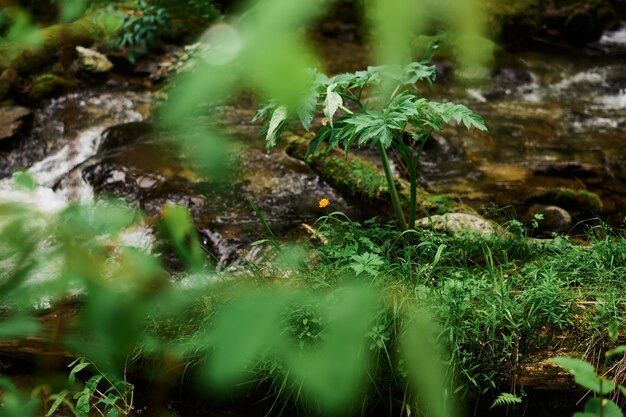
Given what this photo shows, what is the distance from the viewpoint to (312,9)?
41 cm

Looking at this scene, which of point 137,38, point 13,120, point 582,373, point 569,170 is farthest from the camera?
point 137,38

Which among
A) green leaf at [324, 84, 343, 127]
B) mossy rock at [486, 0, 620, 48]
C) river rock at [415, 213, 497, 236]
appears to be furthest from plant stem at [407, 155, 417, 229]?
mossy rock at [486, 0, 620, 48]

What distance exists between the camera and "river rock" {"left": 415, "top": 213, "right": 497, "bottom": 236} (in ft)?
11.5

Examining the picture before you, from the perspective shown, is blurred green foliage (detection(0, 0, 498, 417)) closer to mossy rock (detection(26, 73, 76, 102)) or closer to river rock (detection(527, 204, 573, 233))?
river rock (detection(527, 204, 573, 233))

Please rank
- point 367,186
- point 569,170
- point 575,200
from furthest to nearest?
point 569,170 → point 575,200 → point 367,186

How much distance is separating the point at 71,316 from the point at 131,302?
178 mm

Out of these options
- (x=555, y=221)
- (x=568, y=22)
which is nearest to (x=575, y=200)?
(x=555, y=221)

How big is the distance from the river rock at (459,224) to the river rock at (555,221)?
696mm

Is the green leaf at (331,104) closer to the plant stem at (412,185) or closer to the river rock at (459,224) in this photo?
the plant stem at (412,185)

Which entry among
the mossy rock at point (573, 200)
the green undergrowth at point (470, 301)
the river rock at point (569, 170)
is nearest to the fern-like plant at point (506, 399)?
the green undergrowth at point (470, 301)

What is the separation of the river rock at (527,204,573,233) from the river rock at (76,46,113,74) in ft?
19.4

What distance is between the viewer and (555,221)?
410 centimetres

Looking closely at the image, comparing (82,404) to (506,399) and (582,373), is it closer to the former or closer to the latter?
(506,399)

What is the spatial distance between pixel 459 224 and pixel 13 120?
5.27m
